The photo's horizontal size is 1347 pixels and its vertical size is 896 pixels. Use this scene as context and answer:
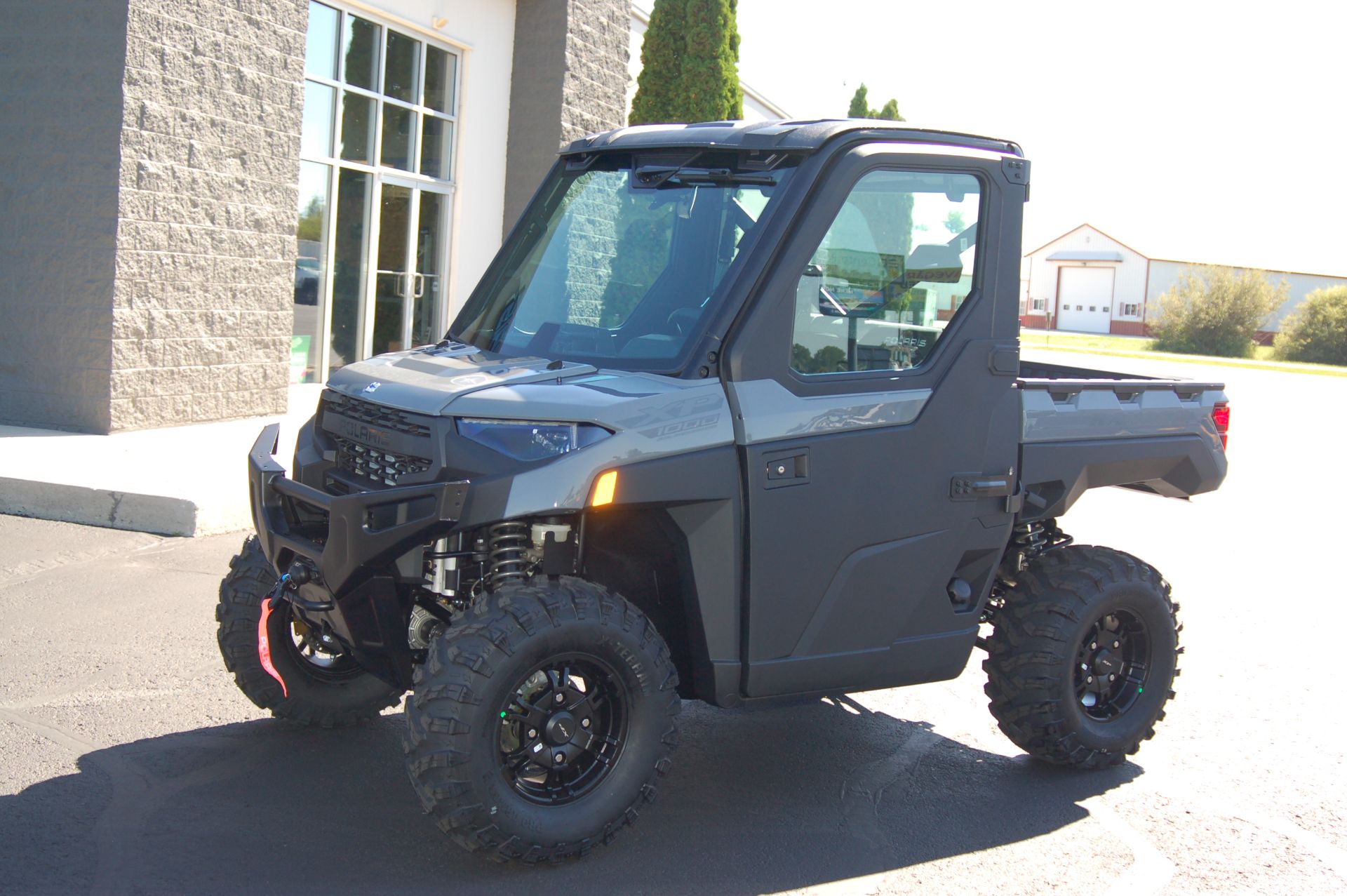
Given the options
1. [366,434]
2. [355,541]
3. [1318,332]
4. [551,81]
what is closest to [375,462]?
[366,434]

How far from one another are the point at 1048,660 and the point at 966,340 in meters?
1.29

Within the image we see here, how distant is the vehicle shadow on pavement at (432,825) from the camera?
3936 millimetres

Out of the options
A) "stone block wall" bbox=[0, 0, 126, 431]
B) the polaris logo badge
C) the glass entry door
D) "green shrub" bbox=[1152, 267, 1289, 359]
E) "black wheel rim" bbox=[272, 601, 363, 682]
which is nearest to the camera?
the polaris logo badge

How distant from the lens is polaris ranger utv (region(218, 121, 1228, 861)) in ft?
12.9

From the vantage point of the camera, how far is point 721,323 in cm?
423

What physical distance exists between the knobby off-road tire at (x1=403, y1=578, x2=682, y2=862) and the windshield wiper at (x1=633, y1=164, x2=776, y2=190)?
150 cm

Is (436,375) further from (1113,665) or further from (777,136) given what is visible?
(1113,665)

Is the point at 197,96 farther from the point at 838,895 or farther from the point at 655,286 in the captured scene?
the point at 838,895

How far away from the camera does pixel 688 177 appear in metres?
4.59

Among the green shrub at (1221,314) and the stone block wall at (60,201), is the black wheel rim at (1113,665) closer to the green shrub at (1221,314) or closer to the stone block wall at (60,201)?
the stone block wall at (60,201)

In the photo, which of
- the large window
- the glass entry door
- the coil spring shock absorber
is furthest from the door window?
the glass entry door

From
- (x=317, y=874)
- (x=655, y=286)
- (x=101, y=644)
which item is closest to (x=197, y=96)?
(x=101, y=644)

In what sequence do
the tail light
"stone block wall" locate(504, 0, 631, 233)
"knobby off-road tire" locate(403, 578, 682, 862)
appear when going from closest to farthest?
"knobby off-road tire" locate(403, 578, 682, 862) → the tail light → "stone block wall" locate(504, 0, 631, 233)

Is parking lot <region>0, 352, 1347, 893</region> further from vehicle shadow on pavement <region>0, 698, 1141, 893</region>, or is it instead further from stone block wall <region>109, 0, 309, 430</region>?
stone block wall <region>109, 0, 309, 430</region>
